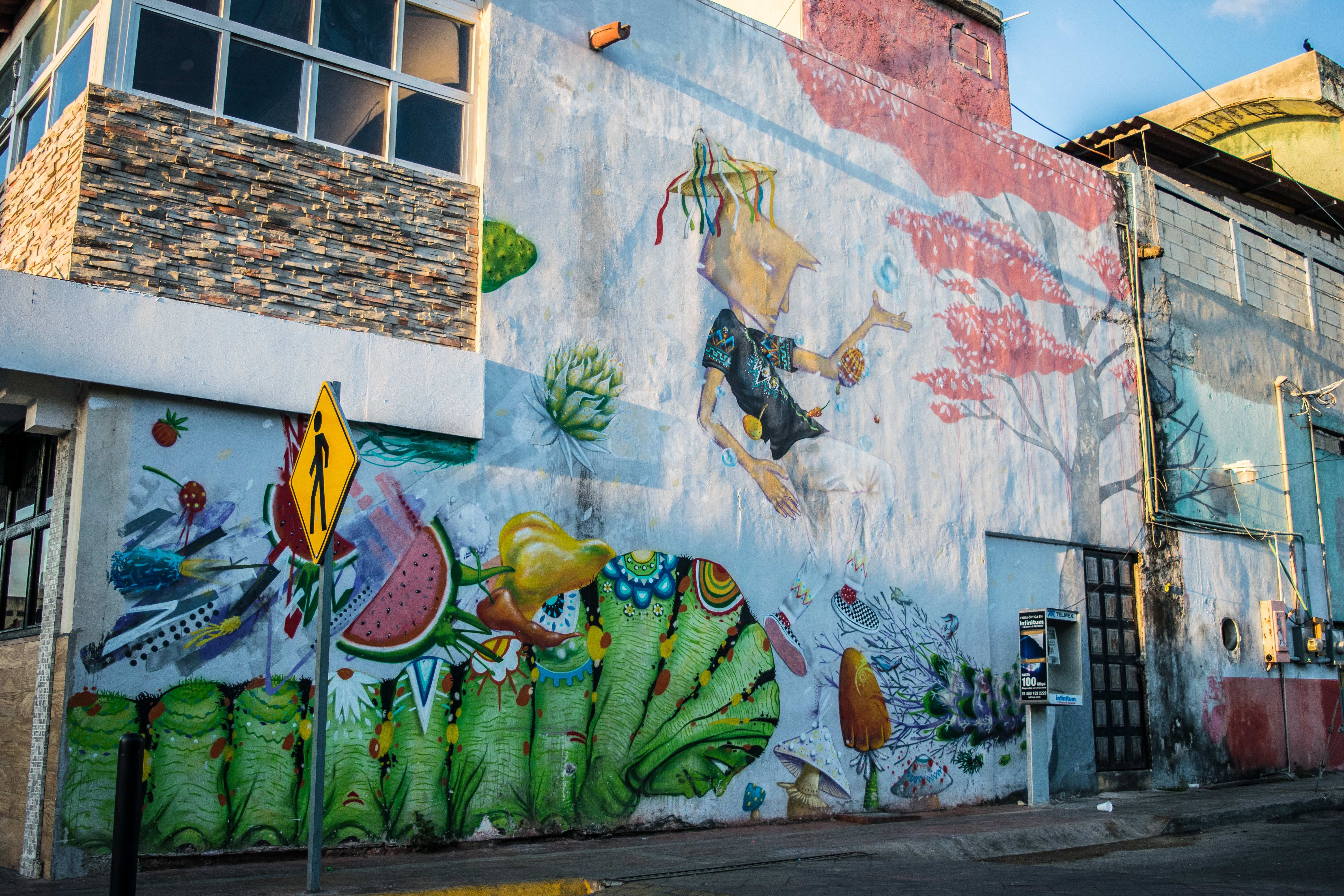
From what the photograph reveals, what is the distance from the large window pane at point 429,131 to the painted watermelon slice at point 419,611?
10.2ft

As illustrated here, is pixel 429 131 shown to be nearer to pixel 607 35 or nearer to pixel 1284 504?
pixel 607 35

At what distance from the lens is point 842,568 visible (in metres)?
11.5

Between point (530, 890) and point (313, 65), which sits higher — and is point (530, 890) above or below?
below

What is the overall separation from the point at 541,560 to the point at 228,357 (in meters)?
2.97

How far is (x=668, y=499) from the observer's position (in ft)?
33.6

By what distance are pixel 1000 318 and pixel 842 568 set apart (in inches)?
167

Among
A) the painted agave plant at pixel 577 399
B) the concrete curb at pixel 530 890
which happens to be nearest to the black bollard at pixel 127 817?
the concrete curb at pixel 530 890

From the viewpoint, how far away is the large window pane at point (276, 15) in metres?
8.67

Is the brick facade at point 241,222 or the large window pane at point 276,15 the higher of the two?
the large window pane at point 276,15

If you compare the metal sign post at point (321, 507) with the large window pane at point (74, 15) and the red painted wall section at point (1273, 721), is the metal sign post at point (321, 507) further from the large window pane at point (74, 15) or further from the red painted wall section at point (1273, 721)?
the red painted wall section at point (1273, 721)

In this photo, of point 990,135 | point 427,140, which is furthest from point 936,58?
point 427,140

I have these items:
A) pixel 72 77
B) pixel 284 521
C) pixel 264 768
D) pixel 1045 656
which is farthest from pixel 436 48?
pixel 1045 656

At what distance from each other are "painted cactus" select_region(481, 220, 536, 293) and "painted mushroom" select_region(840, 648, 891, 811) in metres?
5.03

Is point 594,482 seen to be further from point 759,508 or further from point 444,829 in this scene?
point 444,829
